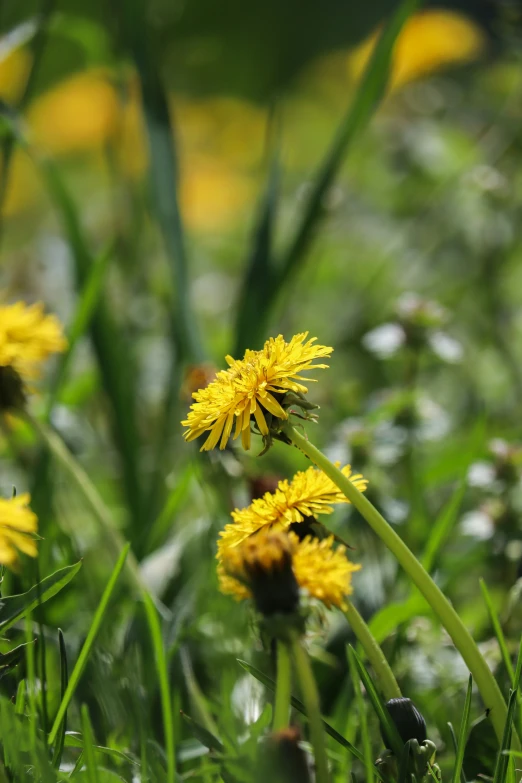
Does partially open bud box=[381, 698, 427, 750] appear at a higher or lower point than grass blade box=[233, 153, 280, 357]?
lower

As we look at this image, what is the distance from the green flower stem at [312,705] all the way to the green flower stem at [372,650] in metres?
0.05

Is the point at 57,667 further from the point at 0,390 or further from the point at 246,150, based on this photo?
the point at 246,150

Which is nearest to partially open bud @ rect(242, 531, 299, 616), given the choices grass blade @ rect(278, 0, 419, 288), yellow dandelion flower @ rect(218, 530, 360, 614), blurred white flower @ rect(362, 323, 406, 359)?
yellow dandelion flower @ rect(218, 530, 360, 614)

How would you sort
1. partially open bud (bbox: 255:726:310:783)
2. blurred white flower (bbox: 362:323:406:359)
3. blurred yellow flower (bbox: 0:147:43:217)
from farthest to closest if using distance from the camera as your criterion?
blurred yellow flower (bbox: 0:147:43:217) < blurred white flower (bbox: 362:323:406:359) < partially open bud (bbox: 255:726:310:783)

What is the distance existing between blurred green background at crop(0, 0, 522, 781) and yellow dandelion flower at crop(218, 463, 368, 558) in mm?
101

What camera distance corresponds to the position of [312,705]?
40cm

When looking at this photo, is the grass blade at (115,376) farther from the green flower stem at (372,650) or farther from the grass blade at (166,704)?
the green flower stem at (372,650)

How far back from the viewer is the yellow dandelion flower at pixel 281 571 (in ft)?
1.34

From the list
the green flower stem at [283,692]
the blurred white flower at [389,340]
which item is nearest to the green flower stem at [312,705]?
the green flower stem at [283,692]

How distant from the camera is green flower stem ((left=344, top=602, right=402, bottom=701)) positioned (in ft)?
1.45

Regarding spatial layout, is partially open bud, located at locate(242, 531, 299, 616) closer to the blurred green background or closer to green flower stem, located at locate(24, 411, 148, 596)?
the blurred green background

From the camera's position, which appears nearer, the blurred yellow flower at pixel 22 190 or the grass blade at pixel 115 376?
the grass blade at pixel 115 376

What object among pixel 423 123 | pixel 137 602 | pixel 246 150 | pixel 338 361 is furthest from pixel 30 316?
pixel 246 150

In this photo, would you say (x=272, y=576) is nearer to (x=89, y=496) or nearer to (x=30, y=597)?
(x=30, y=597)
